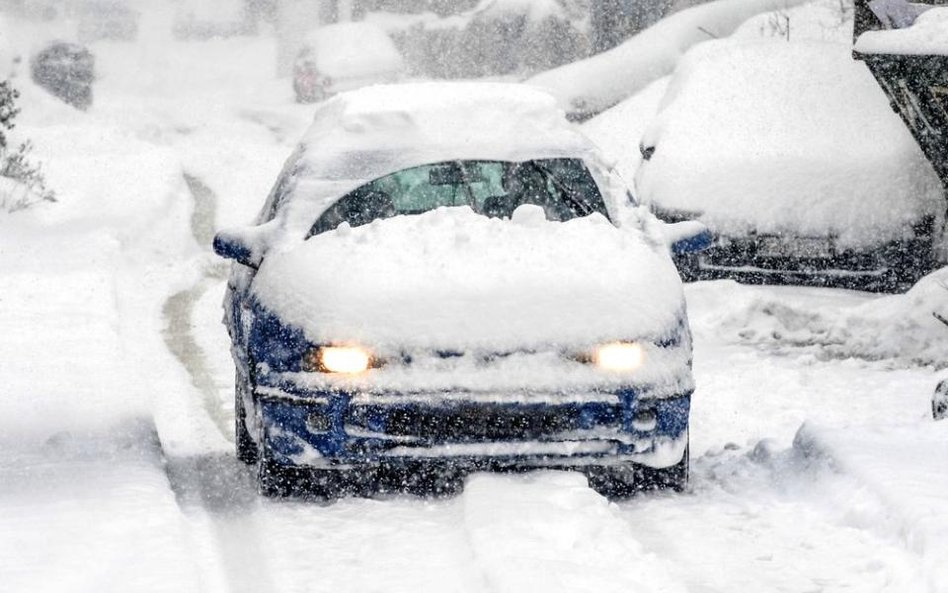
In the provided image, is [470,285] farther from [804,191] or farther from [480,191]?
[804,191]

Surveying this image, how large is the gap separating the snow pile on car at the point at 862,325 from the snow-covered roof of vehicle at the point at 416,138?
318cm

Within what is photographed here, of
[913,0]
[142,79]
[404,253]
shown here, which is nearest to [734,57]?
[913,0]

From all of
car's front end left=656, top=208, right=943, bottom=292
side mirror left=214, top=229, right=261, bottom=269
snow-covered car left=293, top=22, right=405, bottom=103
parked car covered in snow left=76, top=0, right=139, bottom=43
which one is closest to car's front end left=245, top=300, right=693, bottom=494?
side mirror left=214, top=229, right=261, bottom=269

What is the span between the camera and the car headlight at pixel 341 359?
6105mm

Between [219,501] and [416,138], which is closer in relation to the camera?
[219,501]

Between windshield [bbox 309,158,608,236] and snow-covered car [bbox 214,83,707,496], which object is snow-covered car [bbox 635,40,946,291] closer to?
windshield [bbox 309,158,608,236]

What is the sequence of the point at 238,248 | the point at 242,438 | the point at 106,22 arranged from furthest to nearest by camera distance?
Result: 1. the point at 106,22
2. the point at 242,438
3. the point at 238,248

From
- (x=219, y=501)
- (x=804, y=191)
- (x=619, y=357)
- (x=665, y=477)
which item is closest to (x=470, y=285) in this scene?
(x=619, y=357)

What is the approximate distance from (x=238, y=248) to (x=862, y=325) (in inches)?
187

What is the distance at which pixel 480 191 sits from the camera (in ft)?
23.7

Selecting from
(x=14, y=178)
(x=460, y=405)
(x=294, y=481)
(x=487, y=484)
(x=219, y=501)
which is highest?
(x=460, y=405)

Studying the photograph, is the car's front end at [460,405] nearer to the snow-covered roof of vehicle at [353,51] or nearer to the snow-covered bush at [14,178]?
the snow-covered bush at [14,178]

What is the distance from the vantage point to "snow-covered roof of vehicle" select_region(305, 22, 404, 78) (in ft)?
95.2

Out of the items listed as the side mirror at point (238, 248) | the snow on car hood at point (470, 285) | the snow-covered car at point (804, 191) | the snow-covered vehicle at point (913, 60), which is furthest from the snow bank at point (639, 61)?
the snow on car hood at point (470, 285)
